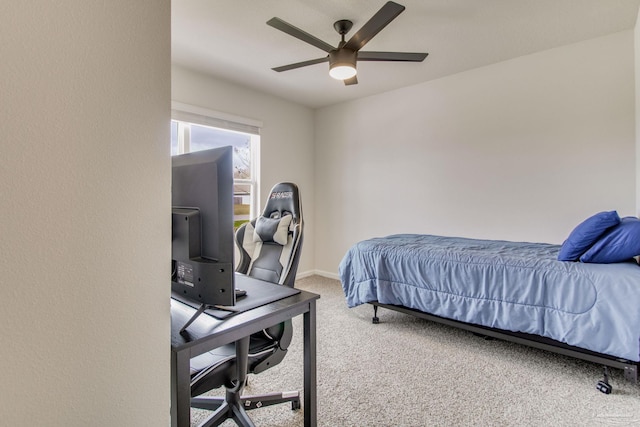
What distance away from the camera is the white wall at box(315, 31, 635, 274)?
8.94 feet

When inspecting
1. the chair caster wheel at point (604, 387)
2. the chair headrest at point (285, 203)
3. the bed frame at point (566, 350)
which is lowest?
the chair caster wheel at point (604, 387)

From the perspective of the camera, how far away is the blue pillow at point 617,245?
1.87 m

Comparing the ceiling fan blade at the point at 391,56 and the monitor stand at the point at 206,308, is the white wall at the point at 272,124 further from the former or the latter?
the monitor stand at the point at 206,308

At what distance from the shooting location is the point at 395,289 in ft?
8.85

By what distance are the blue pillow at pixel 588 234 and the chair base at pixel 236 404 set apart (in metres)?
1.92

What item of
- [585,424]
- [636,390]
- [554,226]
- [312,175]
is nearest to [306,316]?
[585,424]

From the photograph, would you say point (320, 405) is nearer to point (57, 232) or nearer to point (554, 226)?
point (57, 232)

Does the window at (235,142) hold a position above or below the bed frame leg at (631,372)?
above

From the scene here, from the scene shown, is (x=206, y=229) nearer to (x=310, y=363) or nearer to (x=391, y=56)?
(x=310, y=363)

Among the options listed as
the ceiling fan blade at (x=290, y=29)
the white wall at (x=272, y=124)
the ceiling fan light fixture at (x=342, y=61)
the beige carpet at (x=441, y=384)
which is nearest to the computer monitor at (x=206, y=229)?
the beige carpet at (x=441, y=384)

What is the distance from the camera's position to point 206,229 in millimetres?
1037

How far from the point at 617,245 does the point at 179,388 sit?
2418mm

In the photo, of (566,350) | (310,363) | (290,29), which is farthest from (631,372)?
(290,29)

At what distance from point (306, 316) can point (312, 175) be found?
364 centimetres
